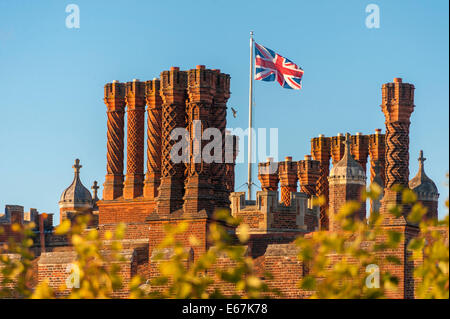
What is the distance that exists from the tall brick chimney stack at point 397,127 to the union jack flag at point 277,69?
21.8 ft

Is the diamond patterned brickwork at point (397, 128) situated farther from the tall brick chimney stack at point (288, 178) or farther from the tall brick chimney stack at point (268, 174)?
the tall brick chimney stack at point (268, 174)

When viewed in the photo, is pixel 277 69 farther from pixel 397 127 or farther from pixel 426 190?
pixel 426 190

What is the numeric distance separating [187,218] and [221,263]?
9.35 feet

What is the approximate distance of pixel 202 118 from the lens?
28812 millimetres

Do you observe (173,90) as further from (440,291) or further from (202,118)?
(440,291)

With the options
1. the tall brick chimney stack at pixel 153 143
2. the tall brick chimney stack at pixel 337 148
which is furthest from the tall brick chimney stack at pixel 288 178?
the tall brick chimney stack at pixel 153 143

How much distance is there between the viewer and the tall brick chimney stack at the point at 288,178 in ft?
145

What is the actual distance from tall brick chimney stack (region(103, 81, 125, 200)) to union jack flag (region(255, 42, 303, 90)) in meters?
5.40

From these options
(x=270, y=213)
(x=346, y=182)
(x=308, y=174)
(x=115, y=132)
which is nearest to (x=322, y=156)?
(x=308, y=174)

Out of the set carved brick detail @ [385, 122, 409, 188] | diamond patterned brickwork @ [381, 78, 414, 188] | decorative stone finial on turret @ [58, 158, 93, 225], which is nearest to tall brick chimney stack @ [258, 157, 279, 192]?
decorative stone finial on turret @ [58, 158, 93, 225]

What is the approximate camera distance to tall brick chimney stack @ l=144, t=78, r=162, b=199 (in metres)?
35.2

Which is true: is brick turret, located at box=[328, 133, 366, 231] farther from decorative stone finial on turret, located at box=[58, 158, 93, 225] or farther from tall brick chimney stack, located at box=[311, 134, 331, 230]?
decorative stone finial on turret, located at box=[58, 158, 93, 225]
